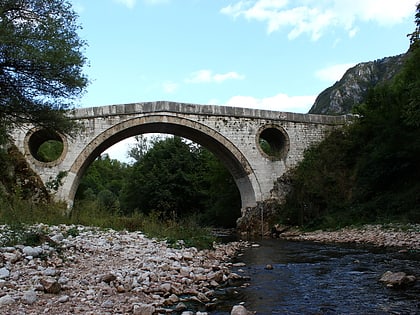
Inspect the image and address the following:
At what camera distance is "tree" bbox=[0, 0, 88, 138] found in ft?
20.3

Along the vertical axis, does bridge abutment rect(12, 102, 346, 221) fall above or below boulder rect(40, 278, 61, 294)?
above

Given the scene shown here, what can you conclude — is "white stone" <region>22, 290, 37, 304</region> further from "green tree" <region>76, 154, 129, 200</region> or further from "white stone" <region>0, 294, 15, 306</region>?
"green tree" <region>76, 154, 129, 200</region>

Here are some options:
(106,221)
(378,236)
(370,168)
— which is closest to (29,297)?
(106,221)

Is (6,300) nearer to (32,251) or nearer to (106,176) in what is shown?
(32,251)

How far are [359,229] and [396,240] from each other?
104 inches

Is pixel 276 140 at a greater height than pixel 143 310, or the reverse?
pixel 276 140

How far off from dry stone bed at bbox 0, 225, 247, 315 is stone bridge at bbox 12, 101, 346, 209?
10456 mm

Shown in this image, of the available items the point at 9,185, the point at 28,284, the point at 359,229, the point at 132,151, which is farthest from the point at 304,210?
the point at 132,151

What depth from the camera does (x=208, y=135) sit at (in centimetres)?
1775

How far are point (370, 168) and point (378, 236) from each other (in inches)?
163

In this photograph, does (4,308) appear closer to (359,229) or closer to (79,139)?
(359,229)

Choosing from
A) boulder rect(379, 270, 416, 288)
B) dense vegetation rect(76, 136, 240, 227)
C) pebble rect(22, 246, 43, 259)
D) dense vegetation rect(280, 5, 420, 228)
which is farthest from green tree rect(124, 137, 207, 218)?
boulder rect(379, 270, 416, 288)

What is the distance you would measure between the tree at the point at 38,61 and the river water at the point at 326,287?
4431 millimetres

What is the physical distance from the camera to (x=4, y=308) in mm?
3062
